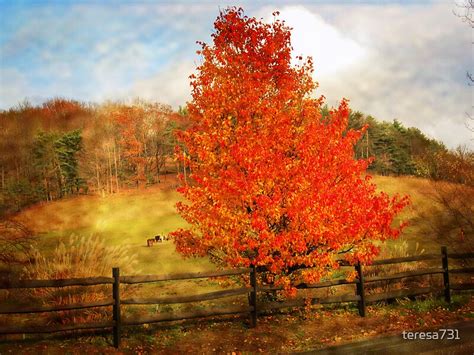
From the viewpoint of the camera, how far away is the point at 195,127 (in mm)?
14039

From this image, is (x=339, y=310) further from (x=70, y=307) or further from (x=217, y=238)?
(x=70, y=307)

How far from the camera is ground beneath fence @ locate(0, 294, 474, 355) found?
36.5 ft

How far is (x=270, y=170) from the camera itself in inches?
492

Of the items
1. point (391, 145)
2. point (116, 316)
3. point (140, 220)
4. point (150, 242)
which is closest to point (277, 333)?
point (116, 316)

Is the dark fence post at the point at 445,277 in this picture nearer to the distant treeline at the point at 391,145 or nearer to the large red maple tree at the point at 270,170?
the large red maple tree at the point at 270,170

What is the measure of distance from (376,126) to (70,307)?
8753 cm

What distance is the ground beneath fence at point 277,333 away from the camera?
11133mm

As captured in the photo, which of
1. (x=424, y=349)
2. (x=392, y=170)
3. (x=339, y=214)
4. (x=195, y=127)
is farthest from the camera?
(x=392, y=170)

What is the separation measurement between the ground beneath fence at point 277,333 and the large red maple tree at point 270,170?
5.15 feet

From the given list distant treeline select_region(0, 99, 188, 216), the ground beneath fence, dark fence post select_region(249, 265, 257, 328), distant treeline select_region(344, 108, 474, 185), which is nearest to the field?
the ground beneath fence

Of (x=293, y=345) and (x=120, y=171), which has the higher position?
(x=120, y=171)

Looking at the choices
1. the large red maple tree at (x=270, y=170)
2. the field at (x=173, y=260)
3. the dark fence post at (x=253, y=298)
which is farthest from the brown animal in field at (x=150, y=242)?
the dark fence post at (x=253, y=298)

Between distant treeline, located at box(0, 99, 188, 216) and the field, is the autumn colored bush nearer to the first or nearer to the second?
the field

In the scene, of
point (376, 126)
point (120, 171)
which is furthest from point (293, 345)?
point (376, 126)
